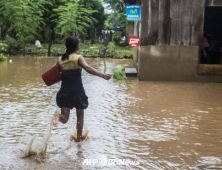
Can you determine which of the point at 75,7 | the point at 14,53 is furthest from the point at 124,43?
the point at 14,53

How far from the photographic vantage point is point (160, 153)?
182 inches

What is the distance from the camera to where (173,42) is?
11695 mm

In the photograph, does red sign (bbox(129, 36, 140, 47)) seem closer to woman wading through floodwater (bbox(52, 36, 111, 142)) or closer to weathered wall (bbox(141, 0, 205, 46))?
weathered wall (bbox(141, 0, 205, 46))

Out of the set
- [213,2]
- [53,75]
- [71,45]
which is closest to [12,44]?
[213,2]

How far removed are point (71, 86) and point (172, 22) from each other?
7.69m

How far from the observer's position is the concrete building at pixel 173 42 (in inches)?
452

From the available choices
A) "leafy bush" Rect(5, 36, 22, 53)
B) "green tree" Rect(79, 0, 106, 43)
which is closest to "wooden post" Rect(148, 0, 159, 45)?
"leafy bush" Rect(5, 36, 22, 53)

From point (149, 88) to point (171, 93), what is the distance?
38.9 inches

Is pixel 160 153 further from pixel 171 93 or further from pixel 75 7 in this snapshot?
pixel 75 7

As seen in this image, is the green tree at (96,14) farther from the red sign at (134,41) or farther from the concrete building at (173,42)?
the concrete building at (173,42)

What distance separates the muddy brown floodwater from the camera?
4.32m
